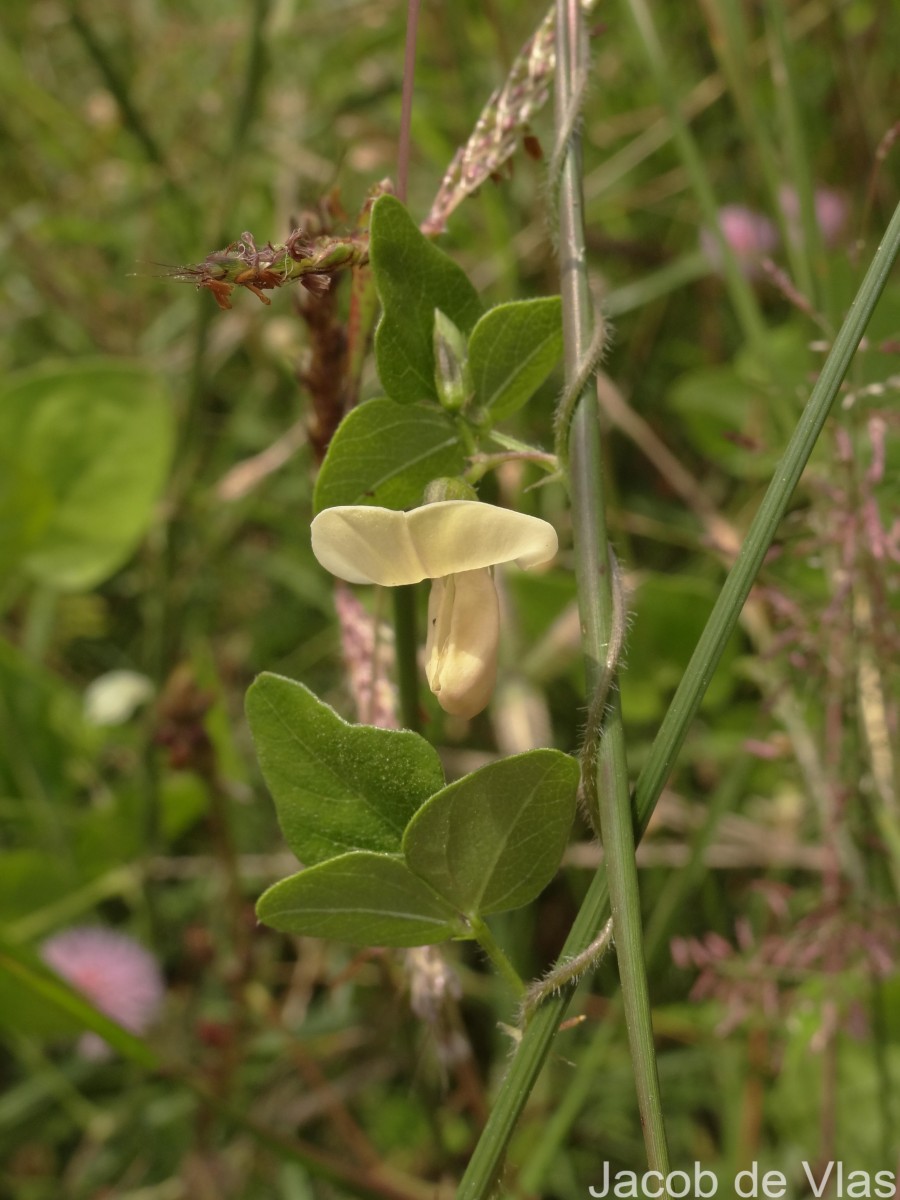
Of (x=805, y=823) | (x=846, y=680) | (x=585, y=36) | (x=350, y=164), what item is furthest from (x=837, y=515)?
(x=350, y=164)

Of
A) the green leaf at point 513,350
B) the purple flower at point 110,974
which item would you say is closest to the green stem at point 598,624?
the green leaf at point 513,350

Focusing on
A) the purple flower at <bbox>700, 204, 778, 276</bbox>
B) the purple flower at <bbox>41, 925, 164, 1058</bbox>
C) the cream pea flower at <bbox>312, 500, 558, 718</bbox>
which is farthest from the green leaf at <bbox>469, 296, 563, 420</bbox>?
the purple flower at <bbox>700, 204, 778, 276</bbox>

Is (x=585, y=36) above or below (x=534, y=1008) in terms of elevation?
above

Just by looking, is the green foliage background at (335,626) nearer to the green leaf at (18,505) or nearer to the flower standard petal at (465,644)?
the green leaf at (18,505)

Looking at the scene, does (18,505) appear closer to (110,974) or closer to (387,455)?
(110,974)

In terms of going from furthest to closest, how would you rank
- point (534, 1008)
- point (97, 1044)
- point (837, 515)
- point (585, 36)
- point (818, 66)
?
point (818, 66) → point (97, 1044) → point (837, 515) → point (585, 36) → point (534, 1008)

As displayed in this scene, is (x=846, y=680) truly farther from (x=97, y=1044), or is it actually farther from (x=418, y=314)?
(x=97, y=1044)

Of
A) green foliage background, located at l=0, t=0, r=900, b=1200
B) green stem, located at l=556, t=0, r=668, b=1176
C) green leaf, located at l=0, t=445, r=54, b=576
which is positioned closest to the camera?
green stem, located at l=556, t=0, r=668, b=1176

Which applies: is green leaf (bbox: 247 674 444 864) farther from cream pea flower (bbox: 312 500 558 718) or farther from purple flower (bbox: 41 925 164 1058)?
purple flower (bbox: 41 925 164 1058)

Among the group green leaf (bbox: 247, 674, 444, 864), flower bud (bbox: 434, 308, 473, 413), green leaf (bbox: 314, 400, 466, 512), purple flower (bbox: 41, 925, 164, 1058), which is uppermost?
flower bud (bbox: 434, 308, 473, 413)
